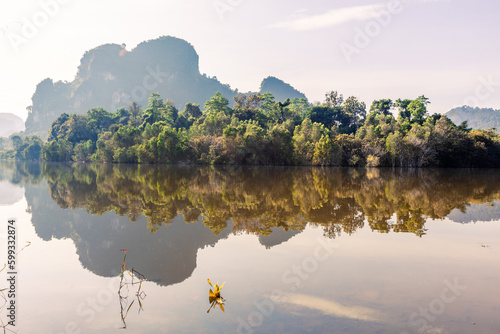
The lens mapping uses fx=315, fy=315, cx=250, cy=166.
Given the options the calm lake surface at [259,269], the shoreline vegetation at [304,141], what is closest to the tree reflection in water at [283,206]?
the calm lake surface at [259,269]

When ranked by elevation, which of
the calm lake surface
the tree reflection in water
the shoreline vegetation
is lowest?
the calm lake surface

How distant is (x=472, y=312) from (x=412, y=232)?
5.32 metres

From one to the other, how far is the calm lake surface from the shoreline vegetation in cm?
3960

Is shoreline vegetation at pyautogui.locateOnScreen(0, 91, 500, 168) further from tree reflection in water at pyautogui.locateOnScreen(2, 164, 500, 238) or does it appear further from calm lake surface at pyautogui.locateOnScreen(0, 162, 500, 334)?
calm lake surface at pyautogui.locateOnScreen(0, 162, 500, 334)

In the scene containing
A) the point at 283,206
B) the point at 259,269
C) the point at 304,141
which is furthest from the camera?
the point at 304,141

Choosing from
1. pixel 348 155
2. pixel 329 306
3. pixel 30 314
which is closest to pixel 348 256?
pixel 329 306

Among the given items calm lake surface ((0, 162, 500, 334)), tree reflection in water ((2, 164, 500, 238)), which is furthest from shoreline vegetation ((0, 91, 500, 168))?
calm lake surface ((0, 162, 500, 334))

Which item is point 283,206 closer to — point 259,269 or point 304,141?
point 259,269

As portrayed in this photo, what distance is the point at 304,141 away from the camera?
55.8 meters

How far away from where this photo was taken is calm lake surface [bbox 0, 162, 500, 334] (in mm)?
5020

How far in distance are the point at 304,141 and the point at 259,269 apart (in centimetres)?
5010

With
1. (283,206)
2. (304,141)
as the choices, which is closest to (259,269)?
(283,206)

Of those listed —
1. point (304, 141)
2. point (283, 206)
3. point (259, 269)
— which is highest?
point (304, 141)

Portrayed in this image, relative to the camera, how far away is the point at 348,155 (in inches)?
2142
